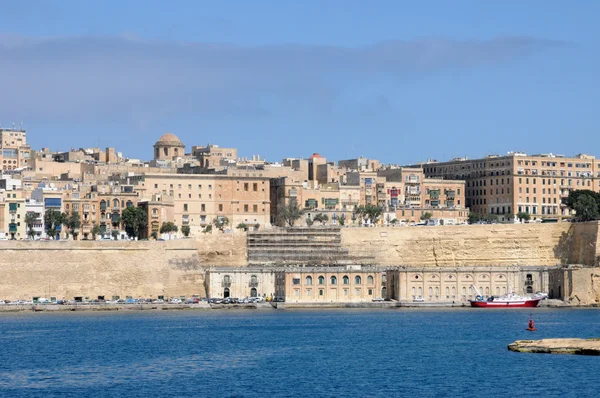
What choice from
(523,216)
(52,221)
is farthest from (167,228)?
(523,216)

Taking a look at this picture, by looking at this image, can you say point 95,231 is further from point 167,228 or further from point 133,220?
point 167,228

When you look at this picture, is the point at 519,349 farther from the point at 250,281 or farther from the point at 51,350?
the point at 250,281

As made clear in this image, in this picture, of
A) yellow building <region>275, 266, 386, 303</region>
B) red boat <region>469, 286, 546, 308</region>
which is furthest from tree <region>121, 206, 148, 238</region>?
red boat <region>469, 286, 546, 308</region>

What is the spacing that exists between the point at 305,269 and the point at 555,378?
52142 millimetres

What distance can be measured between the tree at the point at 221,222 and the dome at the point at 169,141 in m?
22.8

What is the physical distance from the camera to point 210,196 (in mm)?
125875

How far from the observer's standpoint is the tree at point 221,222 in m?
122

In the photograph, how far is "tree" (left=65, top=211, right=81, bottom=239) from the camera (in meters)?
114

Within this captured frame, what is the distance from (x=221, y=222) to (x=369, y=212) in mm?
13704

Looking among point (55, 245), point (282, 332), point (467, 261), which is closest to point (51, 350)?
point (282, 332)

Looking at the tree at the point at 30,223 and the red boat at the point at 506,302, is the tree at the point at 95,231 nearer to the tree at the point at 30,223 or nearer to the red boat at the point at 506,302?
the tree at the point at 30,223

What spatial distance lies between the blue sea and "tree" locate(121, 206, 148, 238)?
20.1 m

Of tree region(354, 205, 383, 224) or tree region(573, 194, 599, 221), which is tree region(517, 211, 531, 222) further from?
tree region(354, 205, 383, 224)

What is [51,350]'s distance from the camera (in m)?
67.4
